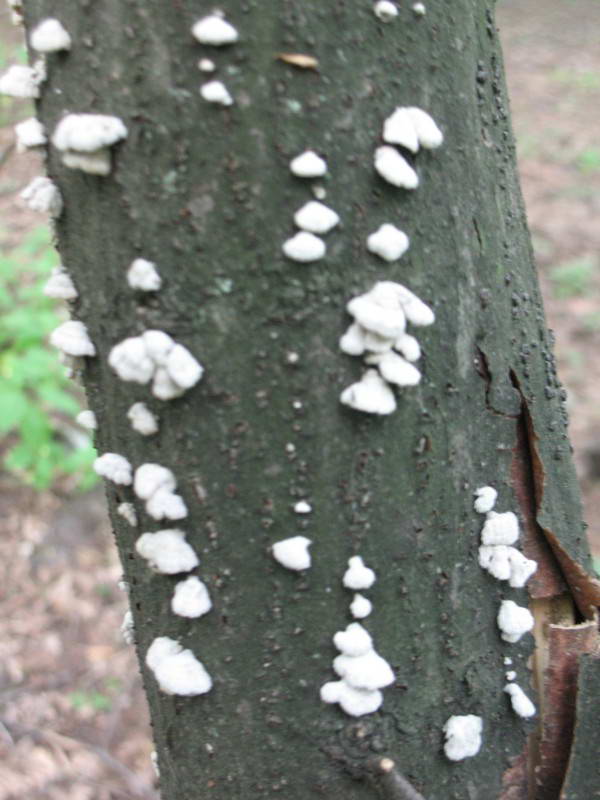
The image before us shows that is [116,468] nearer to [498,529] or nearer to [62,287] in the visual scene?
[62,287]

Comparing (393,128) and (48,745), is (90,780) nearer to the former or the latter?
(48,745)

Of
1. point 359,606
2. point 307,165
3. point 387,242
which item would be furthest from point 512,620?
point 307,165

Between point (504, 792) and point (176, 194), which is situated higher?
point (176, 194)

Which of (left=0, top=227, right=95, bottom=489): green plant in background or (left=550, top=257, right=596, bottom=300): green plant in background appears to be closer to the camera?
(left=0, top=227, right=95, bottom=489): green plant in background

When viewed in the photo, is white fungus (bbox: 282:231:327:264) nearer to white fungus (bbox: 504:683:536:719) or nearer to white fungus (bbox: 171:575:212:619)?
white fungus (bbox: 171:575:212:619)

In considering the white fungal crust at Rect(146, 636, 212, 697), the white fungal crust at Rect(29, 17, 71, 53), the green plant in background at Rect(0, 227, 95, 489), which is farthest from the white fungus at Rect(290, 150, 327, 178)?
the green plant in background at Rect(0, 227, 95, 489)

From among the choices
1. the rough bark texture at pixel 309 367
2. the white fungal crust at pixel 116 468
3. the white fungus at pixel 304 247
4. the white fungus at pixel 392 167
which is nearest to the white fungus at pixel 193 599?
the rough bark texture at pixel 309 367

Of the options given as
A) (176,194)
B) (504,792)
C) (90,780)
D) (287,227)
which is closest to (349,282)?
(287,227)
